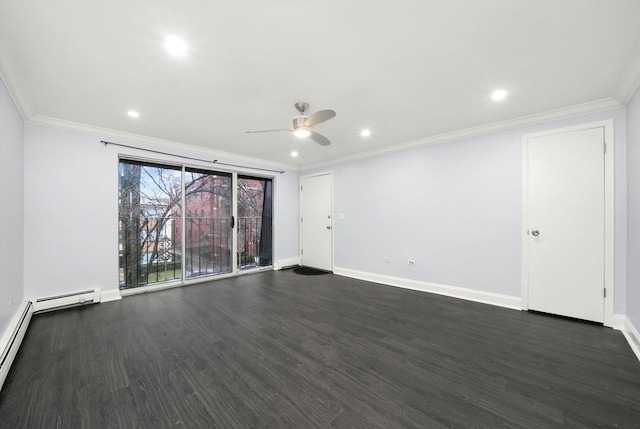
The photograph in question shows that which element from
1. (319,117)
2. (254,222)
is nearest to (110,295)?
(254,222)

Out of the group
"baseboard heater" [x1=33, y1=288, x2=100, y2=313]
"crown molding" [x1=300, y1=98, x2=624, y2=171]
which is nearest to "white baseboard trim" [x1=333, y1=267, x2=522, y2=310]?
"crown molding" [x1=300, y1=98, x2=624, y2=171]

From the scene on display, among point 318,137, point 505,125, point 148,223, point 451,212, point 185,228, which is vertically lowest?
point 185,228

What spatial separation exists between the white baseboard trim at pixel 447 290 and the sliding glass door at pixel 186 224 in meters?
2.37

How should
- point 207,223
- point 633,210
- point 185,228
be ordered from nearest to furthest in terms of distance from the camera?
1. point 633,210
2. point 185,228
3. point 207,223

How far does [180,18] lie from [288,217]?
15.3 ft

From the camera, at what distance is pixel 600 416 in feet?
5.08

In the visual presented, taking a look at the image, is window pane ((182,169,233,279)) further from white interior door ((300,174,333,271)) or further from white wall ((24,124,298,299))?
white interior door ((300,174,333,271))

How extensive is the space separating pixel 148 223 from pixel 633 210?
6.25 meters

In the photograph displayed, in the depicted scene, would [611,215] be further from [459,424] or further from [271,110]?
[271,110]

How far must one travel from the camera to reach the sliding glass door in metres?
4.13

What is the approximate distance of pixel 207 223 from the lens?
16.2 ft

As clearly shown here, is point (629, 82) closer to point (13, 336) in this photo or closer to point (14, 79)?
point (14, 79)

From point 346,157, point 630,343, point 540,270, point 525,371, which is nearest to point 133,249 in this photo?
point 346,157

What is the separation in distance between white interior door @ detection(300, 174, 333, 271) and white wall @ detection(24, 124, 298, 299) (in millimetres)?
3331
